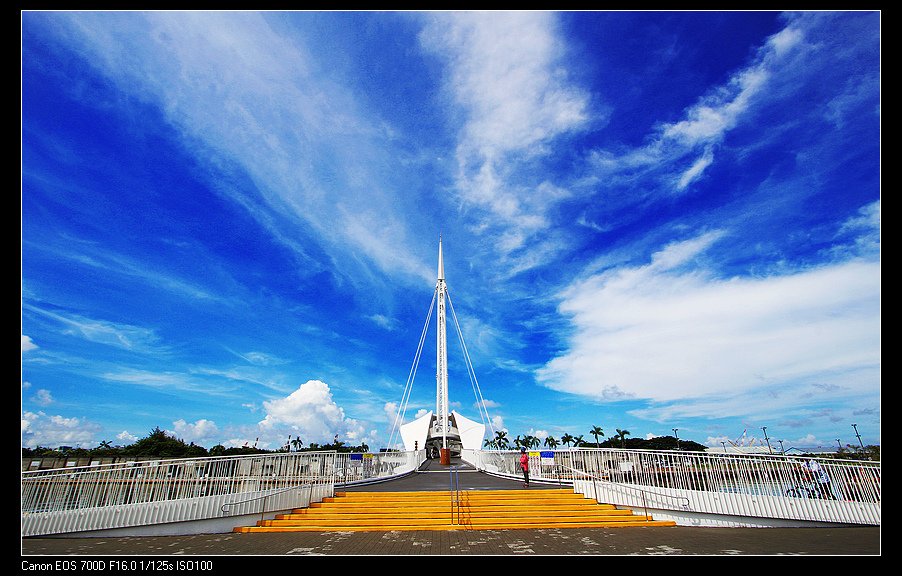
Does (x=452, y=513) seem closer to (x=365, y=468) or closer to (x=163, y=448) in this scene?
(x=365, y=468)

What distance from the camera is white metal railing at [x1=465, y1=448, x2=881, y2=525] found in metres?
10.2

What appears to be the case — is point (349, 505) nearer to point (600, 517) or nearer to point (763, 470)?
point (600, 517)

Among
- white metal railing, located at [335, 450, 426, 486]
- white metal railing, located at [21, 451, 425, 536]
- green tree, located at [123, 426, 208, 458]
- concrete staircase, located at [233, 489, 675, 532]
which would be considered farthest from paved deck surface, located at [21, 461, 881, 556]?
green tree, located at [123, 426, 208, 458]

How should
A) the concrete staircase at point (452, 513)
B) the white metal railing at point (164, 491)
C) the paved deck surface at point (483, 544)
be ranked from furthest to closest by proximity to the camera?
the concrete staircase at point (452, 513) < the white metal railing at point (164, 491) < the paved deck surface at point (483, 544)

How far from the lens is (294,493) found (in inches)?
460

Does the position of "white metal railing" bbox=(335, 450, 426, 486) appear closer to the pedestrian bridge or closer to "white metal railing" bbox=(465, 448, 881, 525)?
the pedestrian bridge

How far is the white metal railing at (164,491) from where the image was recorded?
8.95m

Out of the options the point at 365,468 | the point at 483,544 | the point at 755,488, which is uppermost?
the point at 365,468

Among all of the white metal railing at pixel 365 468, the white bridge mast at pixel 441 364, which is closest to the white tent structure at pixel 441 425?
the white bridge mast at pixel 441 364

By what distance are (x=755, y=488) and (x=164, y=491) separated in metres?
13.8

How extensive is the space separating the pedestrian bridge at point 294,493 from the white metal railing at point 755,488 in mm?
22

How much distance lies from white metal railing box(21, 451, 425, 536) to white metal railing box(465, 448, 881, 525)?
8.78m

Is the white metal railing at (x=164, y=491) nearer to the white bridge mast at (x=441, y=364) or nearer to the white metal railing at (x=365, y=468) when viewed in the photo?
the white metal railing at (x=365, y=468)

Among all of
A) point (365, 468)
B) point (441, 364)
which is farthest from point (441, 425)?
point (365, 468)
